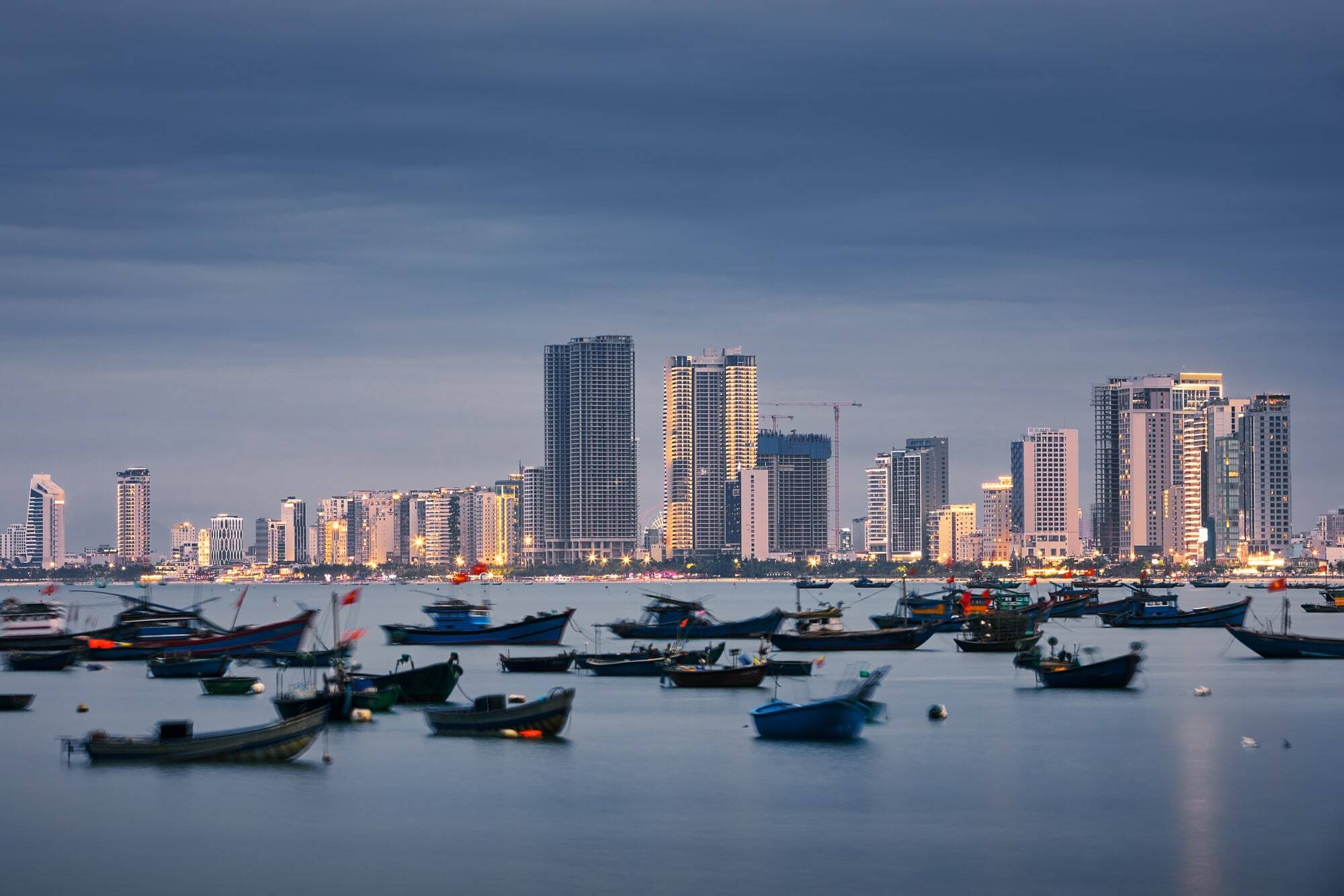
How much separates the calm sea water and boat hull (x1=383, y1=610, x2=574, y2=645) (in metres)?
43.2

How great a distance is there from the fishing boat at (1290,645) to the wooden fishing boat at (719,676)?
3664 cm

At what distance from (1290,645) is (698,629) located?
40.4 m

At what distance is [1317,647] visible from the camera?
312 feet

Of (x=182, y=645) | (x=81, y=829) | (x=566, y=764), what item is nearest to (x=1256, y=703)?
(x=566, y=764)

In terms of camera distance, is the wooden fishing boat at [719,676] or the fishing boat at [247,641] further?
the fishing boat at [247,641]

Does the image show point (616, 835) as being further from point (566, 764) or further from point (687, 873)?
point (566, 764)

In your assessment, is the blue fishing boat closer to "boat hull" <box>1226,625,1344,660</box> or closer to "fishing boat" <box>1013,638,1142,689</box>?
"fishing boat" <box>1013,638,1142,689</box>

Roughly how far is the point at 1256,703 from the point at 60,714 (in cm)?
4965

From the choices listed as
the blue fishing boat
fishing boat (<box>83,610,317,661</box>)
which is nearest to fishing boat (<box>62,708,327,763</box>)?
the blue fishing boat

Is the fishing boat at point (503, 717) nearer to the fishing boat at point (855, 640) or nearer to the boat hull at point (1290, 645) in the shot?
the fishing boat at point (855, 640)

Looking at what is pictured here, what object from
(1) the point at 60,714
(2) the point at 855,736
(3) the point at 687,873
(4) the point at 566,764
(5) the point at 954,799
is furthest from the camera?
(1) the point at 60,714

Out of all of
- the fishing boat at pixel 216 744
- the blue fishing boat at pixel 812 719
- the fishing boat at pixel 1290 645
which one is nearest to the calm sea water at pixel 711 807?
the fishing boat at pixel 216 744

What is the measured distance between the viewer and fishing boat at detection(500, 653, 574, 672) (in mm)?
83000

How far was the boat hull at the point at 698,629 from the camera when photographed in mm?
116000
